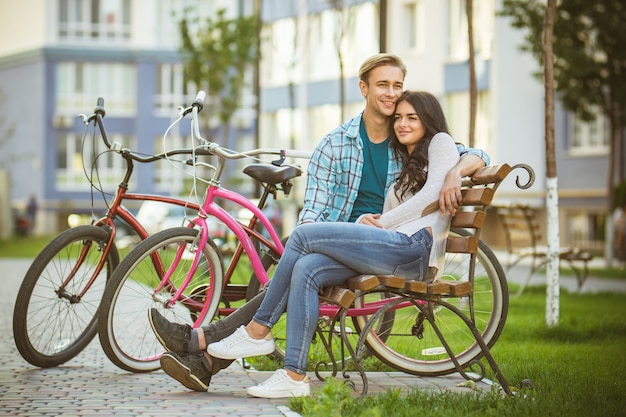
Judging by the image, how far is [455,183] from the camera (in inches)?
220

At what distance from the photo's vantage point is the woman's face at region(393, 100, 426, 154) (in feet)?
19.4

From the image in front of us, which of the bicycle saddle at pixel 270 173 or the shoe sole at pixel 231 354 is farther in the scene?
the bicycle saddle at pixel 270 173

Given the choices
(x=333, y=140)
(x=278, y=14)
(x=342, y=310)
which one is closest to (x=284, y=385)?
(x=342, y=310)

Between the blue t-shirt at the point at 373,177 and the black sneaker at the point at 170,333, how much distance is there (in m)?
1.16

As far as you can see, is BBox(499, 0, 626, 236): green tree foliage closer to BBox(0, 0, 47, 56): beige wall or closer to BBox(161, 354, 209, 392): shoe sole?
BBox(161, 354, 209, 392): shoe sole

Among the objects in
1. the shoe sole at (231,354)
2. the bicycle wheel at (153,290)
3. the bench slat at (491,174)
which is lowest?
the shoe sole at (231,354)

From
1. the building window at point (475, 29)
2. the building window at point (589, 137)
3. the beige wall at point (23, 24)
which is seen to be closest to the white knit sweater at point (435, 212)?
the building window at point (589, 137)

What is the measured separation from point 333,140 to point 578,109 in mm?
18844

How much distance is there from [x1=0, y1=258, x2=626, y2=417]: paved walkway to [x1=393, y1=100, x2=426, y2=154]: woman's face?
1266 millimetres

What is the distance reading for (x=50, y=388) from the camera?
5.83 m

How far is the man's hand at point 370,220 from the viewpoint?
5680 millimetres

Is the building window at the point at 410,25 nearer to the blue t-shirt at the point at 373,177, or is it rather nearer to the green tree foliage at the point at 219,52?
the green tree foliage at the point at 219,52

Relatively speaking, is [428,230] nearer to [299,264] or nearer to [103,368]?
[299,264]

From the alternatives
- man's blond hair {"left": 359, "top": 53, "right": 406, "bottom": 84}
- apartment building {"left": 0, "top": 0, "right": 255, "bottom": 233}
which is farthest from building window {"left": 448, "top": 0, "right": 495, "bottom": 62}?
man's blond hair {"left": 359, "top": 53, "right": 406, "bottom": 84}
